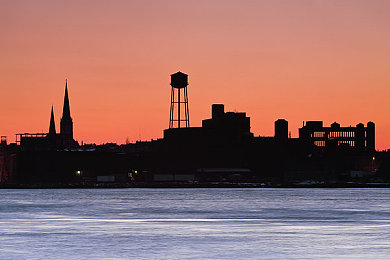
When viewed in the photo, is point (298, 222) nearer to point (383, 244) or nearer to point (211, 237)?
point (211, 237)

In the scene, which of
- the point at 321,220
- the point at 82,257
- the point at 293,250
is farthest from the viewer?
the point at 321,220

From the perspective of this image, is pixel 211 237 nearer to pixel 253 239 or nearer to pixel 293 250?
pixel 253 239

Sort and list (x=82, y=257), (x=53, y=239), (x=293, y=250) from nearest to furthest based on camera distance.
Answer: (x=82, y=257)
(x=293, y=250)
(x=53, y=239)

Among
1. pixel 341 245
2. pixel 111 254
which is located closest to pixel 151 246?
pixel 111 254

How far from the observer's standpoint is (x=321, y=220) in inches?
2749

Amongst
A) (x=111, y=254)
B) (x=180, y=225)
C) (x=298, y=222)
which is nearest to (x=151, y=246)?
(x=111, y=254)

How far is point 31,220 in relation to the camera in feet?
232

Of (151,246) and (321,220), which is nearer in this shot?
(151,246)

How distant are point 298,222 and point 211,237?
1765 cm

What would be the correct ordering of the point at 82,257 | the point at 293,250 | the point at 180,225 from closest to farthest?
the point at 82,257 → the point at 293,250 → the point at 180,225

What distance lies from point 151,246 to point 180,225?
18298mm

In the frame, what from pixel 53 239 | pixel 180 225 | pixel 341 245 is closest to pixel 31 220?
pixel 180 225

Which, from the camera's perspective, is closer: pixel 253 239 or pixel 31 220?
pixel 253 239

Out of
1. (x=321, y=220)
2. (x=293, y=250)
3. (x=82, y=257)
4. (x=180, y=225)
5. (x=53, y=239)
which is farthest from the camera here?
(x=321, y=220)
